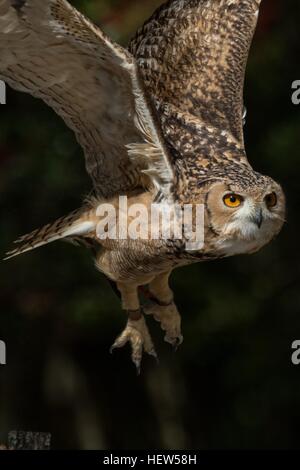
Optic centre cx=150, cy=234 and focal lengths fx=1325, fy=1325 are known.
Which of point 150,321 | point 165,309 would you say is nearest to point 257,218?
point 165,309

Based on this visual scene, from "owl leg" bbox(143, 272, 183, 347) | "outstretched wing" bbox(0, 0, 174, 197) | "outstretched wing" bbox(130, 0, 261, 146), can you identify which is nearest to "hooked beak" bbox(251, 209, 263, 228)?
"outstretched wing" bbox(0, 0, 174, 197)

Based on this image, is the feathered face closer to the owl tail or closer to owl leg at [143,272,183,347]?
the owl tail

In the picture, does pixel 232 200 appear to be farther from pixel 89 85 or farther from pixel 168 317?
pixel 168 317

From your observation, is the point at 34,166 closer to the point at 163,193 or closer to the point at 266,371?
the point at 266,371

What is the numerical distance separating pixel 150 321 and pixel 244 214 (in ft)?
15.2

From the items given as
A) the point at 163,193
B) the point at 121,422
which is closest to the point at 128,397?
the point at 121,422

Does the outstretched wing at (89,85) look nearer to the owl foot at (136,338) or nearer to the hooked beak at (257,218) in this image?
the hooked beak at (257,218)

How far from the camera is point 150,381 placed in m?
10.3

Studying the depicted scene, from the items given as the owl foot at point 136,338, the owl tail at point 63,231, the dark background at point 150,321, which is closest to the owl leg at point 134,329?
the owl foot at point 136,338

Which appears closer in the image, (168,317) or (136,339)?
(136,339)

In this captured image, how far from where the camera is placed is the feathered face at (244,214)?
466 centimetres

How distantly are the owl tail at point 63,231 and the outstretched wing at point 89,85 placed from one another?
139mm

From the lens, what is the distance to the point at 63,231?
5.23m

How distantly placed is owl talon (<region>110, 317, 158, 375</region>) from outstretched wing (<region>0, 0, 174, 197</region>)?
590mm
